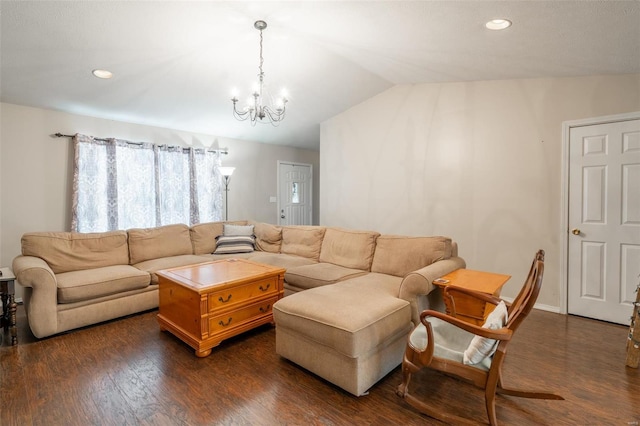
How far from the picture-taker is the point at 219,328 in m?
2.52

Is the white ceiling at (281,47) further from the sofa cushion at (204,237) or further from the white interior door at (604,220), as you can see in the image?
Result: the sofa cushion at (204,237)

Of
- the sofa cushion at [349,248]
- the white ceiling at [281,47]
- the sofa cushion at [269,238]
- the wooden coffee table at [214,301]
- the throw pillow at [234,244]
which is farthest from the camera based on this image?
the sofa cushion at [269,238]

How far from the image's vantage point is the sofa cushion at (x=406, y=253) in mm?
2914

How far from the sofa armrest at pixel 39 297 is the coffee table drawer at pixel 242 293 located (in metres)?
1.45

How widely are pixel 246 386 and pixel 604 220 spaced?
3.58 metres

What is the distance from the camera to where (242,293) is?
2.71 meters

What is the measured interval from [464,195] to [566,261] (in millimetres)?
1216

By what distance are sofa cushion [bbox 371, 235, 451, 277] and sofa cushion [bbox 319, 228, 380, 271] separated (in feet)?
0.31

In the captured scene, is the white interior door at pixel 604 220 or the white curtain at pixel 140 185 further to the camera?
the white curtain at pixel 140 185

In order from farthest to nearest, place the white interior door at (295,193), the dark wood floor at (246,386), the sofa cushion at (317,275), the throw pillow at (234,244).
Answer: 1. the white interior door at (295,193)
2. the throw pillow at (234,244)
3. the sofa cushion at (317,275)
4. the dark wood floor at (246,386)

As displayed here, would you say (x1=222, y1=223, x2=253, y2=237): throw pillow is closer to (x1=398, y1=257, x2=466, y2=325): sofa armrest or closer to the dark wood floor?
the dark wood floor

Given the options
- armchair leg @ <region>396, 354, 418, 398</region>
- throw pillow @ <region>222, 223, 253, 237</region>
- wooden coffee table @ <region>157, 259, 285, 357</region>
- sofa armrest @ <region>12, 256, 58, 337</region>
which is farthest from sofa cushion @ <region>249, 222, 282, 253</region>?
armchair leg @ <region>396, 354, 418, 398</region>

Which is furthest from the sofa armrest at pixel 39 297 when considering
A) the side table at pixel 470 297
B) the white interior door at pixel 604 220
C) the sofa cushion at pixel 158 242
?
the white interior door at pixel 604 220

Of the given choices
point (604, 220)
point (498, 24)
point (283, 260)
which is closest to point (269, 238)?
point (283, 260)
